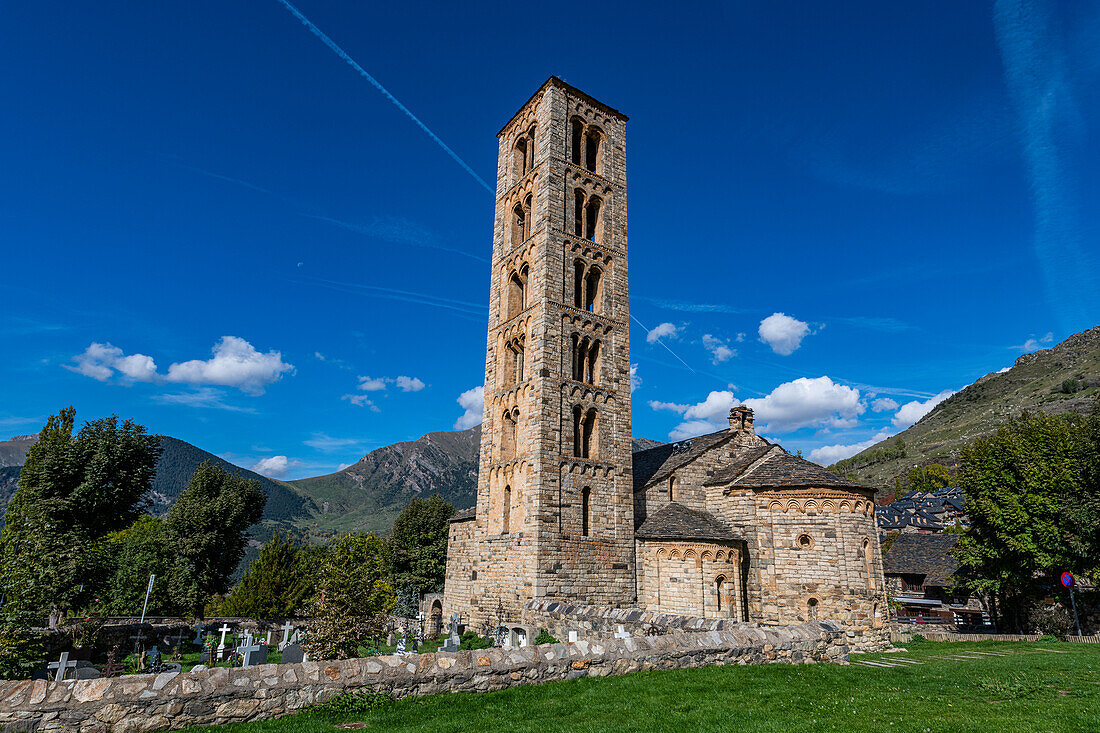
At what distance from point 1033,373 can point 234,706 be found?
8674 inches

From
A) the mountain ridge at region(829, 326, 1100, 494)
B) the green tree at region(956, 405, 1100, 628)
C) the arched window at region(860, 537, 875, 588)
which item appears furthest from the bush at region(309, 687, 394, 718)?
the mountain ridge at region(829, 326, 1100, 494)

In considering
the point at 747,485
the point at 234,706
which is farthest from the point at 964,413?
the point at 234,706

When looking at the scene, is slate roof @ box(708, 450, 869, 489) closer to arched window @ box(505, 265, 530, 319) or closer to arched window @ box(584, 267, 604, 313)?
arched window @ box(584, 267, 604, 313)

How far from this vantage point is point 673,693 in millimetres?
10141

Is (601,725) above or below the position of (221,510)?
below

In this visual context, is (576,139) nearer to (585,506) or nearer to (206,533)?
(585,506)

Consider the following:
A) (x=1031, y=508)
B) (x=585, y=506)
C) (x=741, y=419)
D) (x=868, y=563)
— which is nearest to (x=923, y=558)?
(x=1031, y=508)

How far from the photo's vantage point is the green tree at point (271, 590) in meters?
42.8

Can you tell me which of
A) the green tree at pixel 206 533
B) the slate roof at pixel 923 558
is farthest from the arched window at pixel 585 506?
the slate roof at pixel 923 558

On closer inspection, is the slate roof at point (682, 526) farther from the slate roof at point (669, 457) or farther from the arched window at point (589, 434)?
the arched window at point (589, 434)

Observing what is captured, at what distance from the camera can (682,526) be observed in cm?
2491

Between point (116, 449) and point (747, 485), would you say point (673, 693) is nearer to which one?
point (747, 485)

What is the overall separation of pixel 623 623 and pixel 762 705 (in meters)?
8.40

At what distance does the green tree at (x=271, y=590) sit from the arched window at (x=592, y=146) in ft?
113
